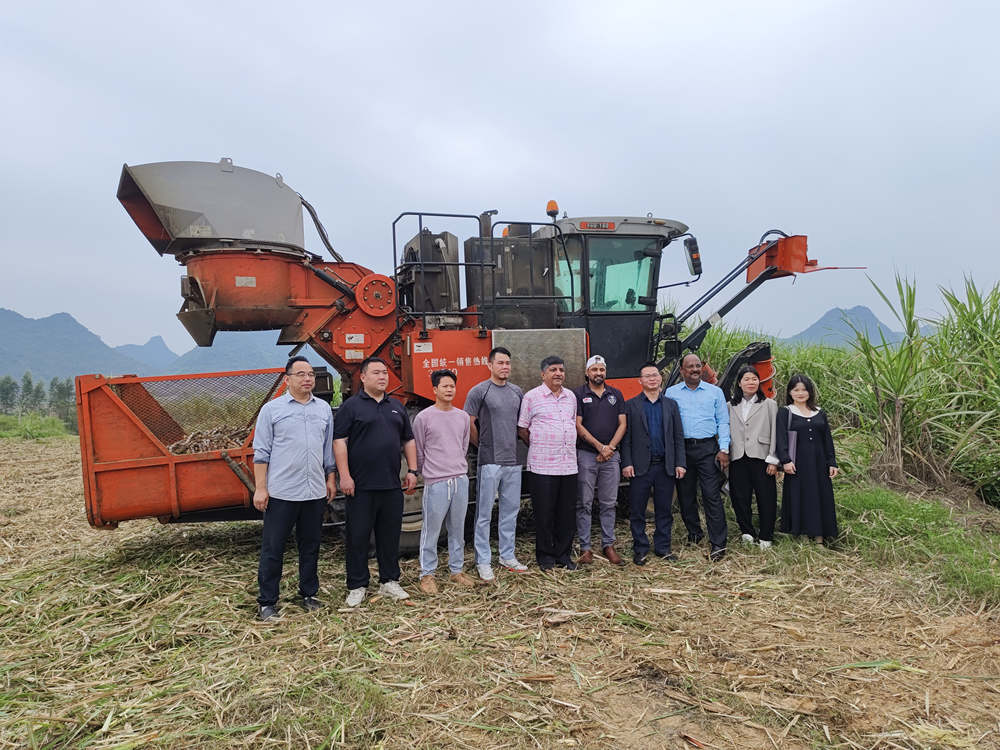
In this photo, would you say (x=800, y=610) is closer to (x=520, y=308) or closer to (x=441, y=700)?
(x=441, y=700)

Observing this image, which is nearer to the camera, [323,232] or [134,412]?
[134,412]

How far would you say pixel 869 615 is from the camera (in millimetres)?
4148

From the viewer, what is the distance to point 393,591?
446cm

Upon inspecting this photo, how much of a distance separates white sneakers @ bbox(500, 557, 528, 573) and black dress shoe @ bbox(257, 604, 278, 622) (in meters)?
1.73

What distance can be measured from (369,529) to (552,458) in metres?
1.47

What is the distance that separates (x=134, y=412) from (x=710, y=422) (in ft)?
15.6

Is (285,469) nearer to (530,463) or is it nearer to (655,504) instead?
(530,463)

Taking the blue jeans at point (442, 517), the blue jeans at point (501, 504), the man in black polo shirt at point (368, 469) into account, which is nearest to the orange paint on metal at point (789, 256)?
the blue jeans at point (501, 504)

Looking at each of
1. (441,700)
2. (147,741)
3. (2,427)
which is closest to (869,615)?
(441,700)

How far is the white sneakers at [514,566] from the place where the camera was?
16.3 feet

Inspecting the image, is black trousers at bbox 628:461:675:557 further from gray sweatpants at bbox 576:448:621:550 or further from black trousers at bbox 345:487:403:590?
black trousers at bbox 345:487:403:590

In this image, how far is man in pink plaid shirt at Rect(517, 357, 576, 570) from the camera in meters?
4.92

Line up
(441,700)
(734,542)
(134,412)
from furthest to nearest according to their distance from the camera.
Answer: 1. (734,542)
2. (134,412)
3. (441,700)

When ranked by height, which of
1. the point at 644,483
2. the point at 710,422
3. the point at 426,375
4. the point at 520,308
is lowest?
the point at 644,483
